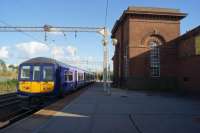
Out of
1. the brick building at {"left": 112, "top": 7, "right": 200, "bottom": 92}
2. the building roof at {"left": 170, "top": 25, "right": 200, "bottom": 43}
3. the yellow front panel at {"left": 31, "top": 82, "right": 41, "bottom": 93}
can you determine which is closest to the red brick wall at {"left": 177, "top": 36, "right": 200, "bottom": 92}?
the building roof at {"left": 170, "top": 25, "right": 200, "bottom": 43}

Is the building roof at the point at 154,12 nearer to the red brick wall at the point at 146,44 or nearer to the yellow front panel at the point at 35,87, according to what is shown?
the red brick wall at the point at 146,44

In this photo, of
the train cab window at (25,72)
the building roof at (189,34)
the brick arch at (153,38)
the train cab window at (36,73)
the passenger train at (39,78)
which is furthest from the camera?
the brick arch at (153,38)

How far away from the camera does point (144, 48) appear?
1550 inches

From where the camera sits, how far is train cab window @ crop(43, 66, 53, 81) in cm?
2084

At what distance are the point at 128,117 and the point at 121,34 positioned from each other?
33230 mm

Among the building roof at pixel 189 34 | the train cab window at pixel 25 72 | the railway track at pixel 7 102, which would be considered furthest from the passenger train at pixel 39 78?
the building roof at pixel 189 34

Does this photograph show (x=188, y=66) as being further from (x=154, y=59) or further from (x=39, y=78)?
(x=39, y=78)

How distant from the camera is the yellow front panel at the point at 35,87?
20297 mm

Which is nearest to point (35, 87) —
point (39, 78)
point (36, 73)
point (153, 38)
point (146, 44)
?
point (39, 78)

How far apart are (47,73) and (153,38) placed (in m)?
22.0

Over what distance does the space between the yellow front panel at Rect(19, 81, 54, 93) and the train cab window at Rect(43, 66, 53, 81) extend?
0.38m

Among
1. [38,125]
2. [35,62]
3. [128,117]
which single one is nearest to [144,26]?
[35,62]

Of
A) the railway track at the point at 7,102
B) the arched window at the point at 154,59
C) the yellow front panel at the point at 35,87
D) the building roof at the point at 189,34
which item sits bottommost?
the railway track at the point at 7,102

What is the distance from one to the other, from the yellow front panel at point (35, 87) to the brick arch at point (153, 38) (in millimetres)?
21122
